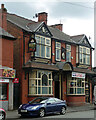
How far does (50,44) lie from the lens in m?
29.0

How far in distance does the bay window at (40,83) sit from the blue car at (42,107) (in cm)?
520

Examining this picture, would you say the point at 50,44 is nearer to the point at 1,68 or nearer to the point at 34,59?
the point at 34,59

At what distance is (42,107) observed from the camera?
19719 mm

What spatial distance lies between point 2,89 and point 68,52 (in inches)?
435

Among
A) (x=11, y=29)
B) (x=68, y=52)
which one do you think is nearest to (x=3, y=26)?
(x=11, y=29)

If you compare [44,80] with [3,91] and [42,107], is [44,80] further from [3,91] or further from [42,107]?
[42,107]

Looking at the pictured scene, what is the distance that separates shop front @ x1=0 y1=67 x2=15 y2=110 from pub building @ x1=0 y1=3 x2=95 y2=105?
2023 millimetres

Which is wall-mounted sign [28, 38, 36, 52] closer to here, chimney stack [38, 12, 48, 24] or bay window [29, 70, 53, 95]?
bay window [29, 70, 53, 95]

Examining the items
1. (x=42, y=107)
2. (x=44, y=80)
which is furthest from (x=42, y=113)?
(x=44, y=80)

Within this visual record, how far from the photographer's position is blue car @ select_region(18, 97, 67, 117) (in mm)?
19219

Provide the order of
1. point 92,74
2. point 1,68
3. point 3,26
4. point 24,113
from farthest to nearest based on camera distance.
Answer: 1. point 92,74
2. point 3,26
3. point 1,68
4. point 24,113

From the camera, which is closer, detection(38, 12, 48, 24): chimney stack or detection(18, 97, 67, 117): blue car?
detection(18, 97, 67, 117): blue car

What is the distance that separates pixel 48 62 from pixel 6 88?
21.1 ft

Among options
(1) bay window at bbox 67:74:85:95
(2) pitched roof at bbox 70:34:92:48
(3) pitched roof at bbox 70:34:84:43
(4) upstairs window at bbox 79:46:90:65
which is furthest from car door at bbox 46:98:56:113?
(3) pitched roof at bbox 70:34:84:43
